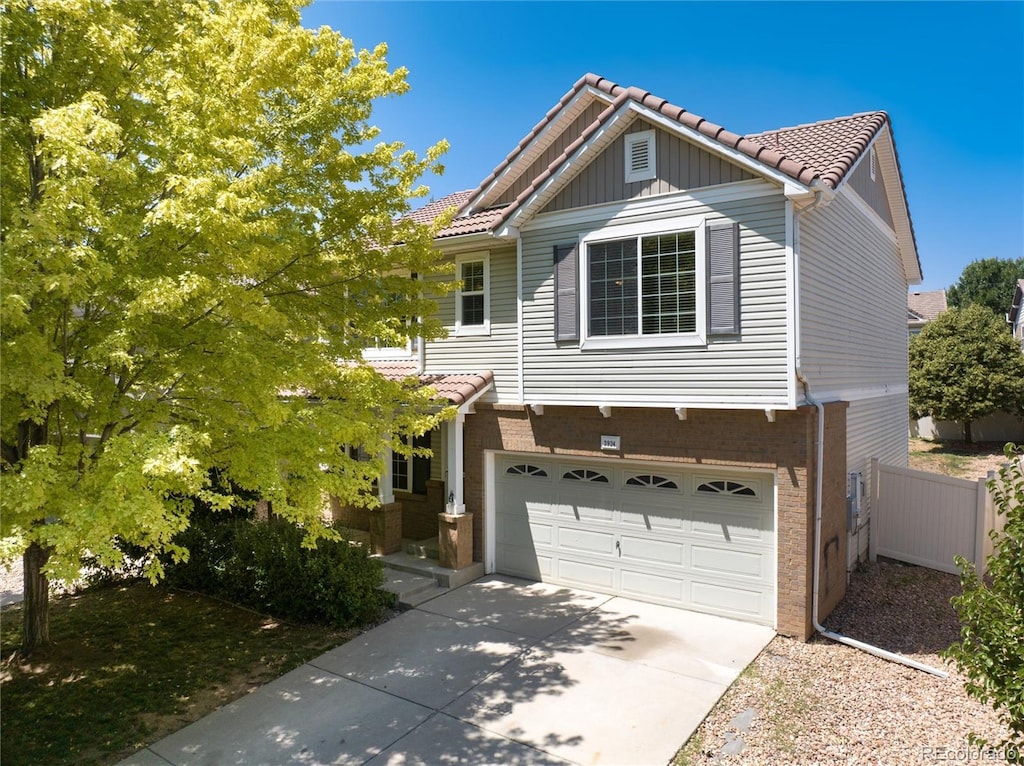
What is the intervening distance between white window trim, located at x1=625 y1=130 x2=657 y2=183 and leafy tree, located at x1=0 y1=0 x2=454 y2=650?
12.7 ft

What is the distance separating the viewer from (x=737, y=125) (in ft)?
34.6

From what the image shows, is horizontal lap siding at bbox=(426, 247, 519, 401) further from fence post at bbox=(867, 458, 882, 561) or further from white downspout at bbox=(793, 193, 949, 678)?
fence post at bbox=(867, 458, 882, 561)

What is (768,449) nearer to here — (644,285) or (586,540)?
(644,285)

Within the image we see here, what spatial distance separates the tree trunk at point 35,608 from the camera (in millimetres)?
8242

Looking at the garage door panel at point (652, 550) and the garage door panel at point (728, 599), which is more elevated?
the garage door panel at point (652, 550)

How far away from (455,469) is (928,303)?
4693 centimetres

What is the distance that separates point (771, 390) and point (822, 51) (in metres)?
6.64

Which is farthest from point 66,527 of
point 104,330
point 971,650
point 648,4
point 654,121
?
point 648,4

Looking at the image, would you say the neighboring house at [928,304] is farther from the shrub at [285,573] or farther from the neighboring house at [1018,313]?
the shrub at [285,573]

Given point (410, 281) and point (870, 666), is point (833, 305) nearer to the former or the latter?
point (870, 666)

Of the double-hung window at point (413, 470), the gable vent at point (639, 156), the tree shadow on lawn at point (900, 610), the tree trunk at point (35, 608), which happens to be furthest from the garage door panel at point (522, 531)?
the tree trunk at point (35, 608)

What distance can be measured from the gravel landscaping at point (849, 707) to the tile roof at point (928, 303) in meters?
40.4

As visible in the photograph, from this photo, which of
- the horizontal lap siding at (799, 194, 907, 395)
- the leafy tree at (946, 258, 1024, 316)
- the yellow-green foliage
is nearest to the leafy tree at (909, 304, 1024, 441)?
the horizontal lap siding at (799, 194, 907, 395)

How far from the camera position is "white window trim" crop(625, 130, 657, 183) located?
994cm
